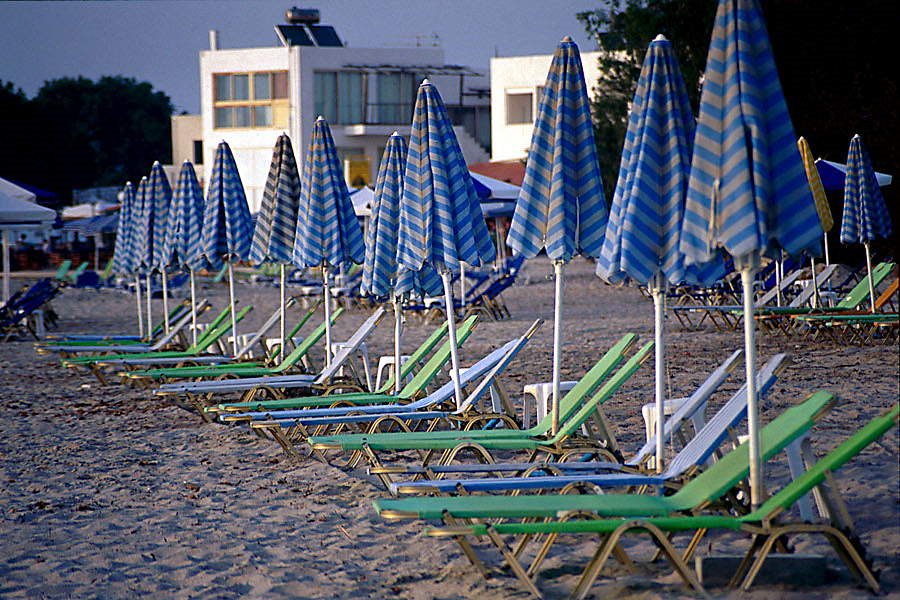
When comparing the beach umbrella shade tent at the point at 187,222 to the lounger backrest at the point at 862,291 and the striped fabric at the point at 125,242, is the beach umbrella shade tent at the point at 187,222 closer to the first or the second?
the striped fabric at the point at 125,242

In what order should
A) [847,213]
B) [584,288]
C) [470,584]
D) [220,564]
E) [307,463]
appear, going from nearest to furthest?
[470,584]
[220,564]
[307,463]
[847,213]
[584,288]

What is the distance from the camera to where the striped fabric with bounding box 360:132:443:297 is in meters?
9.88

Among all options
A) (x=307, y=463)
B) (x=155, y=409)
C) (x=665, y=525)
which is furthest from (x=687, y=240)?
(x=155, y=409)

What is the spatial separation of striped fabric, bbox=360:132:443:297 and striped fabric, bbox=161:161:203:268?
4.33 meters

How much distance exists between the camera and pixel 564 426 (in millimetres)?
7176

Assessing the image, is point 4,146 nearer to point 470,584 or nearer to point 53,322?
point 53,322

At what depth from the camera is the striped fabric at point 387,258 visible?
988cm

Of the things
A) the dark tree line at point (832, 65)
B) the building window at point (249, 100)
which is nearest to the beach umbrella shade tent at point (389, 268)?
the dark tree line at point (832, 65)

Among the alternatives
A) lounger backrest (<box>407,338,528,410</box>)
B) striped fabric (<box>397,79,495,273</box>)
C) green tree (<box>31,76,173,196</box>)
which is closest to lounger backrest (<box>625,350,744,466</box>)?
lounger backrest (<box>407,338,528,410</box>)

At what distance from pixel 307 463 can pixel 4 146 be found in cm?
5945

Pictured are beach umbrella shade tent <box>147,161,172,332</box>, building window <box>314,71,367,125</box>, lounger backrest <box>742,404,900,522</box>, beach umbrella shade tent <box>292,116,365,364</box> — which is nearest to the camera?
lounger backrest <box>742,404,900,522</box>

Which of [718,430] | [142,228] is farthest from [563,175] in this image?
[142,228]

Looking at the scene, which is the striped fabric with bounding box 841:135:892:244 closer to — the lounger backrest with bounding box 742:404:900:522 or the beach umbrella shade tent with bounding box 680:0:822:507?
the beach umbrella shade tent with bounding box 680:0:822:507

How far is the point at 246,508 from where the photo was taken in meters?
6.91
